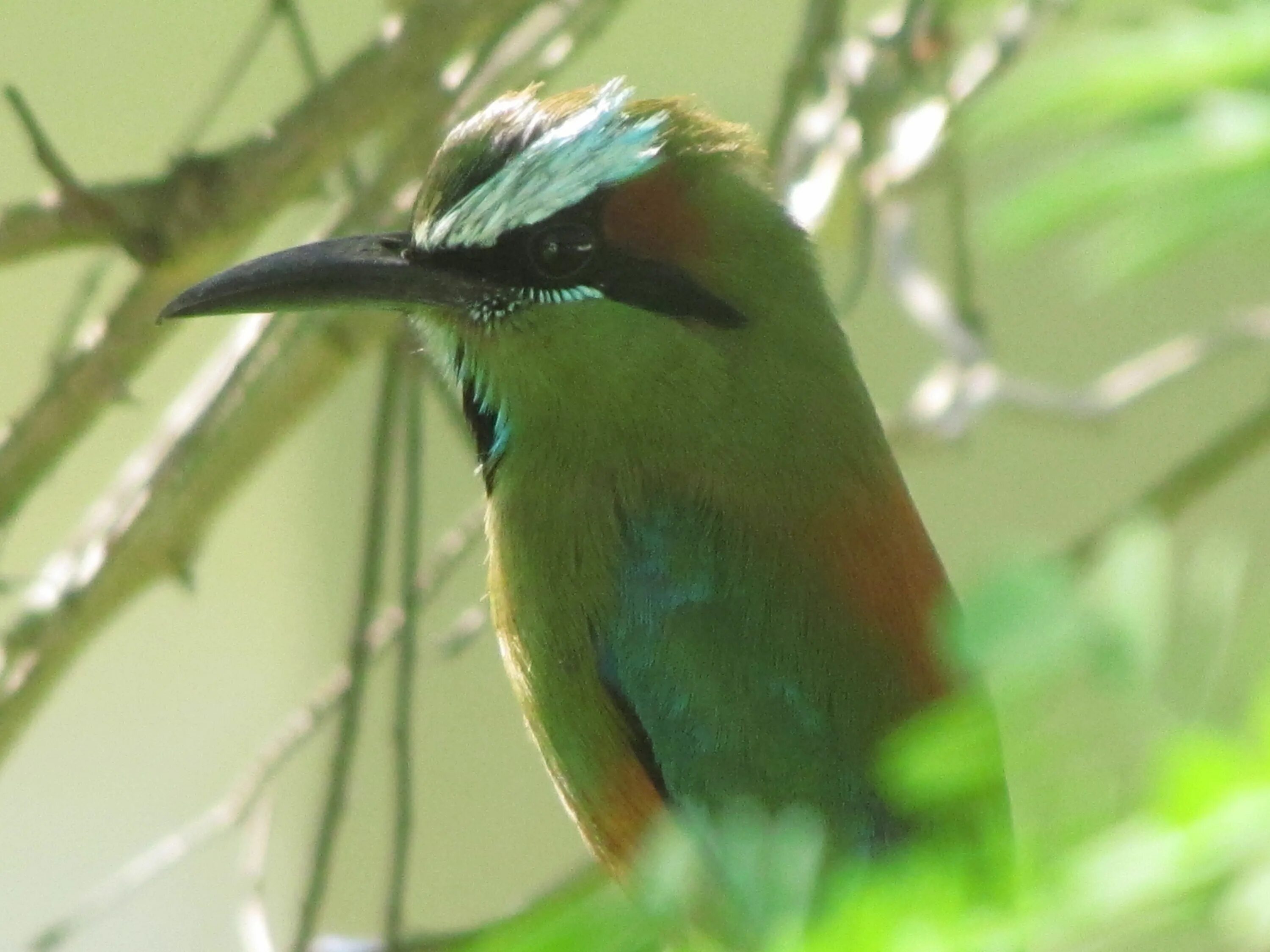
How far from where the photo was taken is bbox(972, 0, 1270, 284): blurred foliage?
0.55 m

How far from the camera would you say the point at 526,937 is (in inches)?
21.9

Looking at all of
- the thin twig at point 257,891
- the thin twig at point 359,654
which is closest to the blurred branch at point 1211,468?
the thin twig at point 359,654

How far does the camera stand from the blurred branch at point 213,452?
2492 mm

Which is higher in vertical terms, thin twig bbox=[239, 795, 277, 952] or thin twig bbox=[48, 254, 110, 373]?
thin twig bbox=[48, 254, 110, 373]

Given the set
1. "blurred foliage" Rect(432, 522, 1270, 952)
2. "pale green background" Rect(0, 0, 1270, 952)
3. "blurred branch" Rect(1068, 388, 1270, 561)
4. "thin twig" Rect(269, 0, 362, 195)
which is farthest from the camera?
"pale green background" Rect(0, 0, 1270, 952)

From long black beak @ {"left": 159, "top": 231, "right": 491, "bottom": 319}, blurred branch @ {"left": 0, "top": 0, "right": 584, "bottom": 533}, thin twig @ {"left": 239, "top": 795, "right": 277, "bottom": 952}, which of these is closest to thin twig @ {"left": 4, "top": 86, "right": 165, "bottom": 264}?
blurred branch @ {"left": 0, "top": 0, "right": 584, "bottom": 533}

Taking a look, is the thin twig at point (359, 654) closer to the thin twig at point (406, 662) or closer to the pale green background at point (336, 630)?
the thin twig at point (406, 662)

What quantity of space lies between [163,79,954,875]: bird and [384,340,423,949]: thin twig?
0.25 m

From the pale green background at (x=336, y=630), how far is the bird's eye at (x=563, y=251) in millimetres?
3306

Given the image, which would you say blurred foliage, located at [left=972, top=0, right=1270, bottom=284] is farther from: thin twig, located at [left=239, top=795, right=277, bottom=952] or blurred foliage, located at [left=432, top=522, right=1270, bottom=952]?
thin twig, located at [left=239, top=795, right=277, bottom=952]

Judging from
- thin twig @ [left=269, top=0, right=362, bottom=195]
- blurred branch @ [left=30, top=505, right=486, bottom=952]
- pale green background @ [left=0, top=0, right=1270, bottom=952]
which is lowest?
blurred branch @ [left=30, top=505, right=486, bottom=952]

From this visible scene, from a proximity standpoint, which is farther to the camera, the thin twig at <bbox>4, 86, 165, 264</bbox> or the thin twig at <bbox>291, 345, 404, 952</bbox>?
the thin twig at <bbox>291, 345, 404, 952</bbox>

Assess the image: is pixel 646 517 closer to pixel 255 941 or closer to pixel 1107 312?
pixel 255 941

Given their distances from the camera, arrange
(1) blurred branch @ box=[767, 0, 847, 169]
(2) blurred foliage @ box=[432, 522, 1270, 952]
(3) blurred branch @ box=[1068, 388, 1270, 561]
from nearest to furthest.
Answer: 1. (2) blurred foliage @ box=[432, 522, 1270, 952]
2. (1) blurred branch @ box=[767, 0, 847, 169]
3. (3) blurred branch @ box=[1068, 388, 1270, 561]
